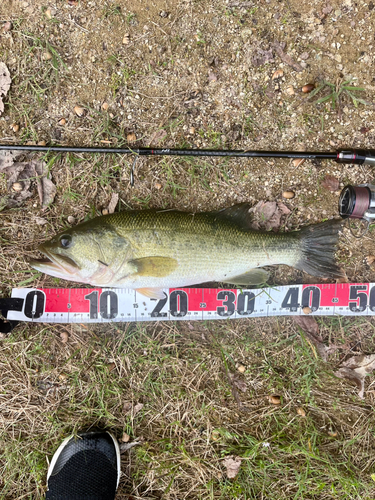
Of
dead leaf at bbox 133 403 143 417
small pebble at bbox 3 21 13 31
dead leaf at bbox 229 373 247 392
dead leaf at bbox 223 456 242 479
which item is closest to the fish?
dead leaf at bbox 229 373 247 392

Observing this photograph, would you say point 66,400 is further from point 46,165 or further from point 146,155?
point 146,155

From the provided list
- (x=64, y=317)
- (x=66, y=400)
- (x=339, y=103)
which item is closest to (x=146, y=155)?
(x=64, y=317)

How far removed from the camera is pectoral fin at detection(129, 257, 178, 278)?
3002mm

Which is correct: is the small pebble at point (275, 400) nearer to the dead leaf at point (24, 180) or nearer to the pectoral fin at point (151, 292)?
the pectoral fin at point (151, 292)

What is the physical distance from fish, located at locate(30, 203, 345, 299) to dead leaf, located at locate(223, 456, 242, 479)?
5.98 feet

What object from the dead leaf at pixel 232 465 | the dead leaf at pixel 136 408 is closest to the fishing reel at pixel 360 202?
the dead leaf at pixel 232 465

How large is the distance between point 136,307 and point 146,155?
5.14 feet

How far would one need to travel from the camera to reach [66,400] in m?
3.51

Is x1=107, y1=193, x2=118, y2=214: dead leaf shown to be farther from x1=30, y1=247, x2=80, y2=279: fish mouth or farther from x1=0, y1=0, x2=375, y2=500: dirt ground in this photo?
x1=30, y1=247, x2=80, y2=279: fish mouth

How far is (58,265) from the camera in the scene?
297cm

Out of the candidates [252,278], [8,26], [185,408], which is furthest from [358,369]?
[8,26]

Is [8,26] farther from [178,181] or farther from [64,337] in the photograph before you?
[64,337]

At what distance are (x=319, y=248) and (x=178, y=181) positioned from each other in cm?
157

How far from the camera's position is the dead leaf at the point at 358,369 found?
348 cm
